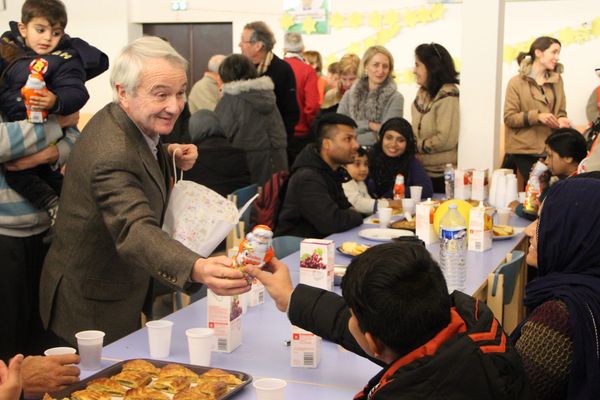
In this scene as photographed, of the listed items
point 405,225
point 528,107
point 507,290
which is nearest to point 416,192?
point 405,225

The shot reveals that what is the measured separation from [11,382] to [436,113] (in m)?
4.74

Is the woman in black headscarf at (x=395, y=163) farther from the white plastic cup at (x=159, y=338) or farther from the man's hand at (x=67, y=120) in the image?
the white plastic cup at (x=159, y=338)

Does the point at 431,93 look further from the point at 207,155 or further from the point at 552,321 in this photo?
the point at 552,321

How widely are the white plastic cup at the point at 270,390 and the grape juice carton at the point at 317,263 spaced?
27.1 inches

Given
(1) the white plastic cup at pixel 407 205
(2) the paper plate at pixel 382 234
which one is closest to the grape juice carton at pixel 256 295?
(2) the paper plate at pixel 382 234

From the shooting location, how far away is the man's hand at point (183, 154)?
2.92 metres

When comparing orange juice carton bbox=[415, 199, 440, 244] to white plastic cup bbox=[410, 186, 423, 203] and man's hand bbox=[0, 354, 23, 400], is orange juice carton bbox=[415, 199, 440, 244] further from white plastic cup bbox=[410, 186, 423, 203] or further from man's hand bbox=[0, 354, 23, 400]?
man's hand bbox=[0, 354, 23, 400]

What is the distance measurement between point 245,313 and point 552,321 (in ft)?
3.90

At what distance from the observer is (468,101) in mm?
6203

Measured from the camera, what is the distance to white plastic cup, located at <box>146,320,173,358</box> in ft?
7.78

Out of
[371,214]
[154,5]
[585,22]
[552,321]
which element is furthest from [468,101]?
[154,5]

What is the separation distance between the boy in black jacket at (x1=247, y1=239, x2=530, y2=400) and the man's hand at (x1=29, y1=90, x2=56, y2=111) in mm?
2003

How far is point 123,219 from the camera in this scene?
230 centimetres

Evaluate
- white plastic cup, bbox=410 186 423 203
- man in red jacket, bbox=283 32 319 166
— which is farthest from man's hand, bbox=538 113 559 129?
man in red jacket, bbox=283 32 319 166
